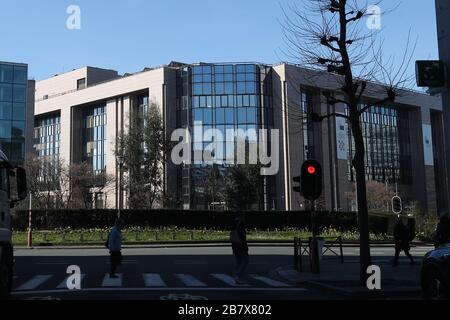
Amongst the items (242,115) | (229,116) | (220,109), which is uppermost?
(220,109)

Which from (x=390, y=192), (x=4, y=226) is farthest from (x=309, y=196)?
(x=390, y=192)

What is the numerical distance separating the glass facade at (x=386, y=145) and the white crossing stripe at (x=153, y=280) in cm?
7565

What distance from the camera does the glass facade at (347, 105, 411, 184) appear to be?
90.5 meters

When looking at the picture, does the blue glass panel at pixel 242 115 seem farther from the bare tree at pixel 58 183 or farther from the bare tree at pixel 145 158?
the bare tree at pixel 145 158

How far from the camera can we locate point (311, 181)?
16.7 metres

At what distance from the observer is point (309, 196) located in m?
16.6

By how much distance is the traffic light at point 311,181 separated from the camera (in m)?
16.6

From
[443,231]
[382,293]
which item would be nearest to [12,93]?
[443,231]

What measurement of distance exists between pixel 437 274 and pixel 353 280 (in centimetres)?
603

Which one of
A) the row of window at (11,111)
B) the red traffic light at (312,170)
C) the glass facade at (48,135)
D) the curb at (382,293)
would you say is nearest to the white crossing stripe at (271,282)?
the curb at (382,293)

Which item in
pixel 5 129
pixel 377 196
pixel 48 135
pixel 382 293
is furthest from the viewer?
pixel 48 135

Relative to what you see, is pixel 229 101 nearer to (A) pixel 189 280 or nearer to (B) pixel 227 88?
(B) pixel 227 88
